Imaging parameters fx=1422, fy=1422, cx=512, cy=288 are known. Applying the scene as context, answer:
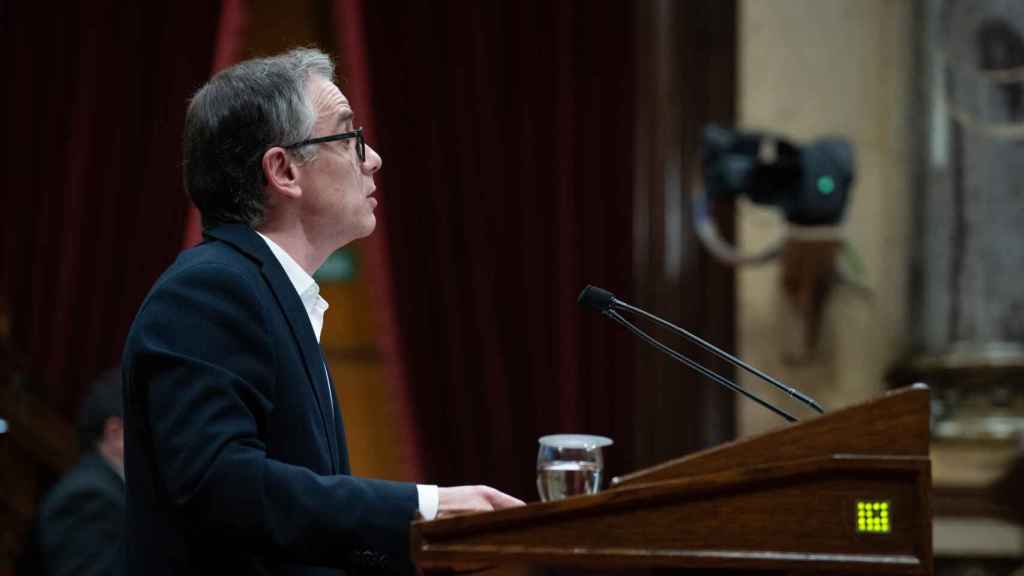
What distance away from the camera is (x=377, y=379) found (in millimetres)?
5805

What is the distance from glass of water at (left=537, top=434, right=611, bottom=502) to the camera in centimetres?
179

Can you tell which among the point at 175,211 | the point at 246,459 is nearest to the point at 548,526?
the point at 246,459

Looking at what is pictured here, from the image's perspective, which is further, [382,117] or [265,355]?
[382,117]

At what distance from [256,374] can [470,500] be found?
0.30 meters

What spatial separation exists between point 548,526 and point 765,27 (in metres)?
3.61

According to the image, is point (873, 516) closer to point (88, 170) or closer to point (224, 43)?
point (224, 43)

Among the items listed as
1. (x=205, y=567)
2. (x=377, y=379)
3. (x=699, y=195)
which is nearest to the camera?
(x=205, y=567)

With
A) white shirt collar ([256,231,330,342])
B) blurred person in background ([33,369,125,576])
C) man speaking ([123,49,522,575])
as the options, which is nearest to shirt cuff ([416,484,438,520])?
man speaking ([123,49,522,575])

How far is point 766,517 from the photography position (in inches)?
59.0

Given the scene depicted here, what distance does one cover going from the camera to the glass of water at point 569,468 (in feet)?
5.87

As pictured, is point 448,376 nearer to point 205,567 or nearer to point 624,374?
point 624,374

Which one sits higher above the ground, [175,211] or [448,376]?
[175,211]

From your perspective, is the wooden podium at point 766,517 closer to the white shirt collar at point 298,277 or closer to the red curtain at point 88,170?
the white shirt collar at point 298,277

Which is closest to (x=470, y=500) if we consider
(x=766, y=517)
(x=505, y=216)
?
(x=766, y=517)
